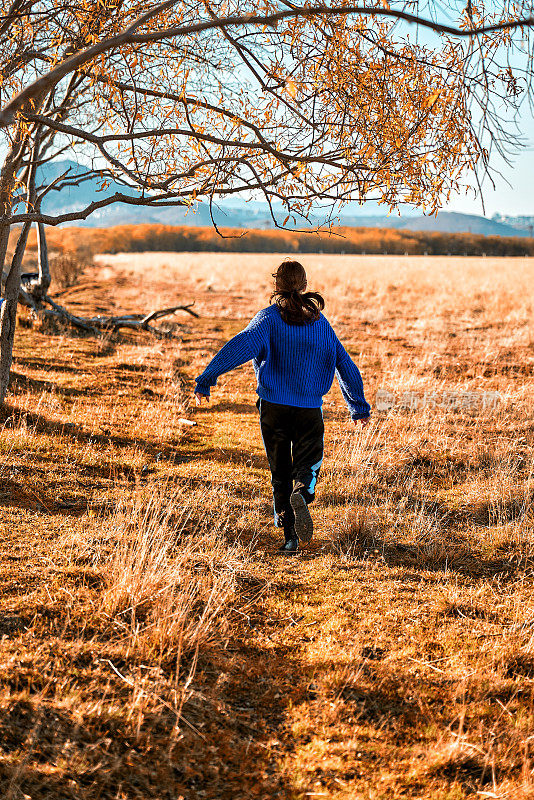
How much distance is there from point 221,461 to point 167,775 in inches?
187

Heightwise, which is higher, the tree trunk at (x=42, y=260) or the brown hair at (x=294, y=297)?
the tree trunk at (x=42, y=260)

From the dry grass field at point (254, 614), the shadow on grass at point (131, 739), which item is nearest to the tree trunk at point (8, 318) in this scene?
the dry grass field at point (254, 614)

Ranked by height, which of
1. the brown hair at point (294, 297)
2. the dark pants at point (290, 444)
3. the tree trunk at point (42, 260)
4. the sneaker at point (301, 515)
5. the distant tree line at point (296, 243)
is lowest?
the sneaker at point (301, 515)

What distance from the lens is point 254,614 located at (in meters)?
4.11

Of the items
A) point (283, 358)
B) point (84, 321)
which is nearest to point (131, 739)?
point (283, 358)

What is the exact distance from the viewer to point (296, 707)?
328 centimetres

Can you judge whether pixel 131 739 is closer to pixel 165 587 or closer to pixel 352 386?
pixel 165 587

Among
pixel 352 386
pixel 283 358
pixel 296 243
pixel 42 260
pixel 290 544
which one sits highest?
pixel 296 243

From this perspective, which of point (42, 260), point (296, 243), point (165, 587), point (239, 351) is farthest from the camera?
point (296, 243)

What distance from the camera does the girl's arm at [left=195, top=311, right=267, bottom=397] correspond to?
183 inches

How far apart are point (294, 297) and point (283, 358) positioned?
44cm

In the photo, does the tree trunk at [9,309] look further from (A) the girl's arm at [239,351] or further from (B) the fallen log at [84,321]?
(B) the fallen log at [84,321]

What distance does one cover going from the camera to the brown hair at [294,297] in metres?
4.60

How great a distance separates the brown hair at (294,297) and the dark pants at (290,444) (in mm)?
658
